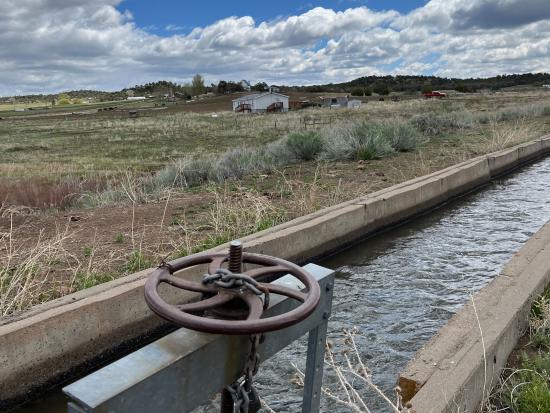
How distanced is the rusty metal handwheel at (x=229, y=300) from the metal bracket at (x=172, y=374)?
83mm

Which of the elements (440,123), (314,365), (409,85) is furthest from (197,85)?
(314,365)

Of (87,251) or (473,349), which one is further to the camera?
(87,251)

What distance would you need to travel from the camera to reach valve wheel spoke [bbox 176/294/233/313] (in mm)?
2137

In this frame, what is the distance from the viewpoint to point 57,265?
21.8 feet

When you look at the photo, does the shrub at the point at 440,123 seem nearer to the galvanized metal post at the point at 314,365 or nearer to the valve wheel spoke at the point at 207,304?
the galvanized metal post at the point at 314,365

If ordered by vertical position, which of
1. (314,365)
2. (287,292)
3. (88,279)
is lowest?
(88,279)

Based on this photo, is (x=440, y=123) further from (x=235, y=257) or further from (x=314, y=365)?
(x=235, y=257)

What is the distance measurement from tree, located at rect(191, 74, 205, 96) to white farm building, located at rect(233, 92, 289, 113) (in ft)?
171

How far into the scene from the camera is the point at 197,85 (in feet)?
418

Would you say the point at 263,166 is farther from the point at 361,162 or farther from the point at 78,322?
the point at 78,322

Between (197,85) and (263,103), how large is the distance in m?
56.0

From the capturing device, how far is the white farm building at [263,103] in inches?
2899

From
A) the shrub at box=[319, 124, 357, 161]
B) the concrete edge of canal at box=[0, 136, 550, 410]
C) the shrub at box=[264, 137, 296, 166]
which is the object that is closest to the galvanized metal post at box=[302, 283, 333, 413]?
the concrete edge of canal at box=[0, 136, 550, 410]

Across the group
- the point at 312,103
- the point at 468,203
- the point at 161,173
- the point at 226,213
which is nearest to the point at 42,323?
the point at 226,213
